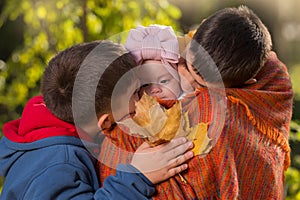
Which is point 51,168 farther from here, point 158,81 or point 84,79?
point 158,81

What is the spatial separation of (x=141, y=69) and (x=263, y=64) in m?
0.42

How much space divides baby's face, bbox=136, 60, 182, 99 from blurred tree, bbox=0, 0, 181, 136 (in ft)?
5.64

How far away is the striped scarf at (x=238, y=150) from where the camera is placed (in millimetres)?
1967

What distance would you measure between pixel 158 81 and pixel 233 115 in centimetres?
31

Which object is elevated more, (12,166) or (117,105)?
(117,105)

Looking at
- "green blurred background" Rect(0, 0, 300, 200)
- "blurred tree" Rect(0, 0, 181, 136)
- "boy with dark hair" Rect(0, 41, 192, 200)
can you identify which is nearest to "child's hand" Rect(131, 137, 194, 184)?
"boy with dark hair" Rect(0, 41, 192, 200)

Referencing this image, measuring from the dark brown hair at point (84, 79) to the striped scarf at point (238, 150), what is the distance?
128 millimetres

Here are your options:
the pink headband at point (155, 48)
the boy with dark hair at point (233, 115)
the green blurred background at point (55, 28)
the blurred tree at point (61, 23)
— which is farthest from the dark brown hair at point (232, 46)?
the blurred tree at point (61, 23)

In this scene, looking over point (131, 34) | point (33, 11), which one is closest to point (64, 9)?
point (33, 11)

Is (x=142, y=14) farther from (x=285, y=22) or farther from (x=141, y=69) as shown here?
(x=285, y=22)

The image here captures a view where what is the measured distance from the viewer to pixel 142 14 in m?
4.17

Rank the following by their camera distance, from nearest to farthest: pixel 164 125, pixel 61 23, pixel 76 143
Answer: pixel 164 125, pixel 76 143, pixel 61 23

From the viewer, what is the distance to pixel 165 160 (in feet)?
6.57

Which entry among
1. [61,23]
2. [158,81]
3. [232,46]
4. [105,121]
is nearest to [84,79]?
[105,121]
